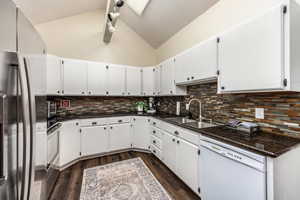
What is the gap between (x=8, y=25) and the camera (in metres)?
0.61

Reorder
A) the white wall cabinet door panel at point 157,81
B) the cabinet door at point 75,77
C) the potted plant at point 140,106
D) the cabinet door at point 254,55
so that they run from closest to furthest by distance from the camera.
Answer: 1. the cabinet door at point 254,55
2. the cabinet door at point 75,77
3. the white wall cabinet door panel at point 157,81
4. the potted plant at point 140,106

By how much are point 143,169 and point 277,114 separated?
2.07m

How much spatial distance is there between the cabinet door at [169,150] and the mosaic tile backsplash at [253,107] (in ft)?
2.31

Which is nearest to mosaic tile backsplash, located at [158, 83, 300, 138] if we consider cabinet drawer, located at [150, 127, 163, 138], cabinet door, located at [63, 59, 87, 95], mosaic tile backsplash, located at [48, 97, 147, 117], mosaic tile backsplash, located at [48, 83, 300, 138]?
mosaic tile backsplash, located at [48, 83, 300, 138]

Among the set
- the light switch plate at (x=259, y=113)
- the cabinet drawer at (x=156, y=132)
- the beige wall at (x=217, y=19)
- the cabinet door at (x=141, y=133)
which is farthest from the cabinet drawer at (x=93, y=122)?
the light switch plate at (x=259, y=113)

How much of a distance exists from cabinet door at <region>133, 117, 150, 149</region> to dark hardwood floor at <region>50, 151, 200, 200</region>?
0.30 metres

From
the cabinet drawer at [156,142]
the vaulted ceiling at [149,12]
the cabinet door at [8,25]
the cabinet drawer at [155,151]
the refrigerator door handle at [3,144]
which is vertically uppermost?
the vaulted ceiling at [149,12]

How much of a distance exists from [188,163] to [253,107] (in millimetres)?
1107

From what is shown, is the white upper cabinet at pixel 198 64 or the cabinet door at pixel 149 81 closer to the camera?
the white upper cabinet at pixel 198 64

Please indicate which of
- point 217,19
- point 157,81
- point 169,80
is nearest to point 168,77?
point 169,80

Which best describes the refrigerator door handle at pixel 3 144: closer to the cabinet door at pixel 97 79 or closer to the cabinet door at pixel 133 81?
the cabinet door at pixel 97 79

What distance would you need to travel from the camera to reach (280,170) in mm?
1007

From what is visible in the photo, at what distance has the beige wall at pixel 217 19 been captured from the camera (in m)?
1.64

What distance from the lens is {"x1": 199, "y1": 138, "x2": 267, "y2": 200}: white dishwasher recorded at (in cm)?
104
